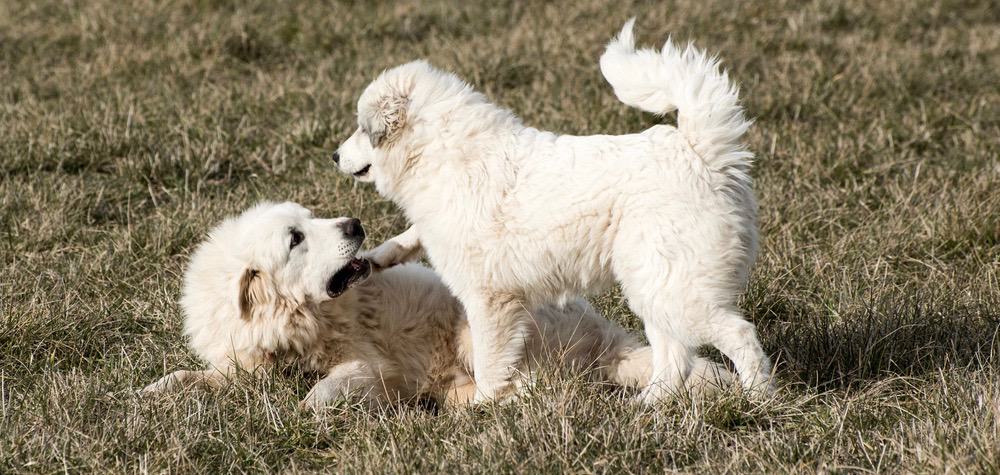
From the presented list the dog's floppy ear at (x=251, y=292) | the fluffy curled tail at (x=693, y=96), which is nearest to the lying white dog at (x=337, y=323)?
the dog's floppy ear at (x=251, y=292)

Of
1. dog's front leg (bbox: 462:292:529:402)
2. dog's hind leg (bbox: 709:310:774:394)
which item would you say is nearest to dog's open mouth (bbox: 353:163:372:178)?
dog's front leg (bbox: 462:292:529:402)

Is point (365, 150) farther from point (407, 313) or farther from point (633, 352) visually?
point (633, 352)

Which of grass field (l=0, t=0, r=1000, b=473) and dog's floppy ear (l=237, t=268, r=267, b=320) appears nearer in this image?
grass field (l=0, t=0, r=1000, b=473)

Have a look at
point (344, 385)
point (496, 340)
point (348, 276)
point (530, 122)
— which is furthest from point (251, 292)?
point (530, 122)

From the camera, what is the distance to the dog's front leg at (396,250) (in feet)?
14.7

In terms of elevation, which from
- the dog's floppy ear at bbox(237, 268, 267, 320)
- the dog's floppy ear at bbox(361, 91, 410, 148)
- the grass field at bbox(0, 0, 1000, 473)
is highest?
the dog's floppy ear at bbox(361, 91, 410, 148)

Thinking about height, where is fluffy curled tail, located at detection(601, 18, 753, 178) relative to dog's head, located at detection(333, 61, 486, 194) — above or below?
above

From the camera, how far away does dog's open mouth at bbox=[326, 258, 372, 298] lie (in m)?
4.32

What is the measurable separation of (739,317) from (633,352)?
2.77 feet

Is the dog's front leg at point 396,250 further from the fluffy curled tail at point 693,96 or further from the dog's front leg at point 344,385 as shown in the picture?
the fluffy curled tail at point 693,96

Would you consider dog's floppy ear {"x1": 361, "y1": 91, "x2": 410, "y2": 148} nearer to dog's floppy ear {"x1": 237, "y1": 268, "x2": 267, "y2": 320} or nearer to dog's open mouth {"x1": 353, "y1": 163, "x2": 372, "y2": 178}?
dog's open mouth {"x1": 353, "y1": 163, "x2": 372, "y2": 178}

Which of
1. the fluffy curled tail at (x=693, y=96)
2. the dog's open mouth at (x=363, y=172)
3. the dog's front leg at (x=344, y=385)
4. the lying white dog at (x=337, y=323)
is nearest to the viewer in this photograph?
the fluffy curled tail at (x=693, y=96)

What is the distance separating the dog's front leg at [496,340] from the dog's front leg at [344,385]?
18.1 inches

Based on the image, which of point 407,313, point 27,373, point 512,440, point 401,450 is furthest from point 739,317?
point 27,373
